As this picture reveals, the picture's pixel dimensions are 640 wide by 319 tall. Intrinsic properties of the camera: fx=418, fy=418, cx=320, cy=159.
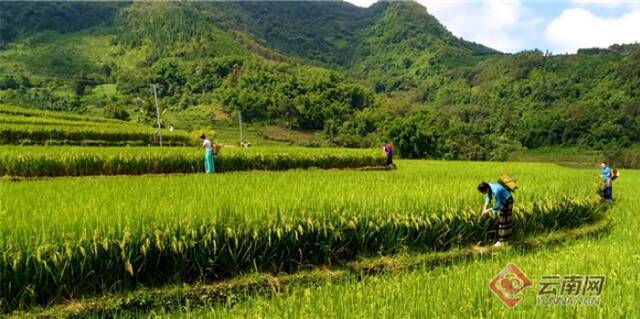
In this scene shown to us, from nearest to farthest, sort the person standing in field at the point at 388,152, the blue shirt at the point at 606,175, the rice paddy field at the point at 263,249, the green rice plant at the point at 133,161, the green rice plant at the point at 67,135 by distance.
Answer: the rice paddy field at the point at 263,249 → the green rice plant at the point at 133,161 → the blue shirt at the point at 606,175 → the green rice plant at the point at 67,135 → the person standing in field at the point at 388,152

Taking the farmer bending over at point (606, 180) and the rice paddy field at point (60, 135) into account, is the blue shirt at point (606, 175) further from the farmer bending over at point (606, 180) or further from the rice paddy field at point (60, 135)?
the rice paddy field at point (60, 135)

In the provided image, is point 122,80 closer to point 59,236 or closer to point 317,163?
point 317,163

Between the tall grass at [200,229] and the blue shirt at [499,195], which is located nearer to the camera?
the tall grass at [200,229]

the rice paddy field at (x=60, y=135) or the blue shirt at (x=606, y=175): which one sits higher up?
the rice paddy field at (x=60, y=135)

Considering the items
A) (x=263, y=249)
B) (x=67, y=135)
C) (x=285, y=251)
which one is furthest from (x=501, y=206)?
(x=67, y=135)

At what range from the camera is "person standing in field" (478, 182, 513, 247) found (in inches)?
293

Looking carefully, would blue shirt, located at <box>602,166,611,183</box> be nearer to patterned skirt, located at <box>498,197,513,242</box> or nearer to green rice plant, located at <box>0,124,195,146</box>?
patterned skirt, located at <box>498,197,513,242</box>

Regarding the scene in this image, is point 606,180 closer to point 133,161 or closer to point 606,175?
point 606,175

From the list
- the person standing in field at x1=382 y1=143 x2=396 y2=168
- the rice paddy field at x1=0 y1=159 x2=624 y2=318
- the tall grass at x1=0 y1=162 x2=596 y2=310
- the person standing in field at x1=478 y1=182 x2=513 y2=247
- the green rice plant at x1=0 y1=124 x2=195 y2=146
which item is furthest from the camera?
the person standing in field at x1=382 y1=143 x2=396 y2=168

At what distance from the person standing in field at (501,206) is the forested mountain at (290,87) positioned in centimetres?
4447

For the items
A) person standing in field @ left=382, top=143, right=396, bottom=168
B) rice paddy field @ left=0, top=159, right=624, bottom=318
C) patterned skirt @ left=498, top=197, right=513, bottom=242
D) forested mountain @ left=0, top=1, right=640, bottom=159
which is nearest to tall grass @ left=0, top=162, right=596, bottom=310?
rice paddy field @ left=0, top=159, right=624, bottom=318

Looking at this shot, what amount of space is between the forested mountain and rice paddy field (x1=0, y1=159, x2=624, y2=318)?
45.0 metres

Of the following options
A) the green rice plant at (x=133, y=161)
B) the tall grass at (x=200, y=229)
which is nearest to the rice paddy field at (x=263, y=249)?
the tall grass at (x=200, y=229)

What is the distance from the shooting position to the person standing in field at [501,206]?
745 centimetres
